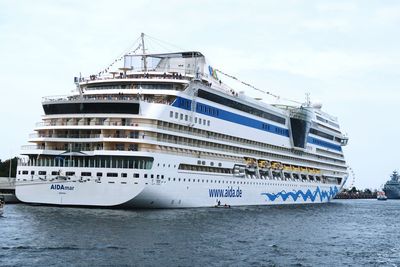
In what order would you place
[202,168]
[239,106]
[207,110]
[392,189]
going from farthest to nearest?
[392,189] < [239,106] < [207,110] < [202,168]

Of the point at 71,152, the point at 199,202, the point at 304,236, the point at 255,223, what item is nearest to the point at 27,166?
the point at 71,152

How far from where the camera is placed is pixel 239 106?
6500cm

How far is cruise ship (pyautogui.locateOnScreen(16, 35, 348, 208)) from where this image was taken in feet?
156

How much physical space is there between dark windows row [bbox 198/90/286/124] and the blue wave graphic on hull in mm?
9966

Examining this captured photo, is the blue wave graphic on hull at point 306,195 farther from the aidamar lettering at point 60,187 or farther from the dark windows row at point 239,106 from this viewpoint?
the aidamar lettering at point 60,187

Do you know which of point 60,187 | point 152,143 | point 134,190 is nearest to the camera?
point 134,190

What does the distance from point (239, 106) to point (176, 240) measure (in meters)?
34.3

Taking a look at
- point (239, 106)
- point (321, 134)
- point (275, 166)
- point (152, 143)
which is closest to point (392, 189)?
point (321, 134)

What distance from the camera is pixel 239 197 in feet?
205

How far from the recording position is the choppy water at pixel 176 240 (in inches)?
1072

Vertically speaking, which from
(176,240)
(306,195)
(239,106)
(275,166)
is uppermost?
(239,106)

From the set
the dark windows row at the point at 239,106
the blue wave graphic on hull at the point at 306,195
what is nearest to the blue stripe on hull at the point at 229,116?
the dark windows row at the point at 239,106

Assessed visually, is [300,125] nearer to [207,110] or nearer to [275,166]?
[275,166]

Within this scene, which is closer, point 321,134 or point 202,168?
point 202,168
